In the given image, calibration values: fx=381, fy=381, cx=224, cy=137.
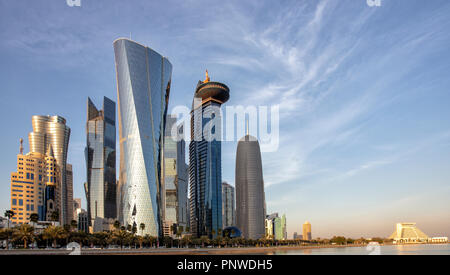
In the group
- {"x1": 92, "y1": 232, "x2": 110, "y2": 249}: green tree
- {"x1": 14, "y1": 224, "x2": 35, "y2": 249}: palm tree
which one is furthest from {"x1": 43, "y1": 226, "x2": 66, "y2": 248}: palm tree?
{"x1": 92, "y1": 232, "x2": 110, "y2": 249}: green tree

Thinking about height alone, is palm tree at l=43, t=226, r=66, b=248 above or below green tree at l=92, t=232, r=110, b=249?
above

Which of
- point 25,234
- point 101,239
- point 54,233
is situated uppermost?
point 25,234

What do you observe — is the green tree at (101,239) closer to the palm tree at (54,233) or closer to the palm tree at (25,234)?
the palm tree at (54,233)

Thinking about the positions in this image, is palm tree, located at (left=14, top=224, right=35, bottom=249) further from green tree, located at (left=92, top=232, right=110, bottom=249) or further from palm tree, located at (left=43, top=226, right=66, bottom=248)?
green tree, located at (left=92, top=232, right=110, bottom=249)

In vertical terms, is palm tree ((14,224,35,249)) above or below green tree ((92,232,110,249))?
above

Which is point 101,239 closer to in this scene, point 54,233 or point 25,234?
point 54,233

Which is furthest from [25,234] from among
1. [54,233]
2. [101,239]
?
[101,239]

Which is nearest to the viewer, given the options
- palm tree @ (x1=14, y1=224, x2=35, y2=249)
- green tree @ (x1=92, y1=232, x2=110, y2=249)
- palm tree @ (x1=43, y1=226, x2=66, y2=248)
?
palm tree @ (x1=14, y1=224, x2=35, y2=249)

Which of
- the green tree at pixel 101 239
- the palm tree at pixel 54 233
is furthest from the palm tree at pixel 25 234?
the green tree at pixel 101 239

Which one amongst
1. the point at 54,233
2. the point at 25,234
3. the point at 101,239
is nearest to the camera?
the point at 25,234

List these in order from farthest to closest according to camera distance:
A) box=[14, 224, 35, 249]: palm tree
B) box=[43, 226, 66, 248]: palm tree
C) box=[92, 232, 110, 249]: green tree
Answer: box=[92, 232, 110, 249]: green tree
box=[43, 226, 66, 248]: palm tree
box=[14, 224, 35, 249]: palm tree

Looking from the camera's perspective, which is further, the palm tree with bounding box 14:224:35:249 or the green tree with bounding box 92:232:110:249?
the green tree with bounding box 92:232:110:249
